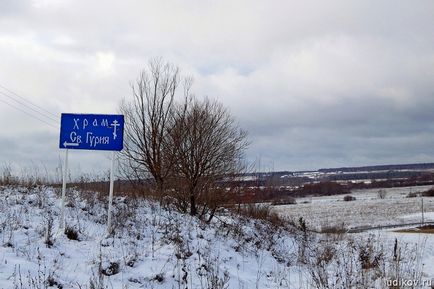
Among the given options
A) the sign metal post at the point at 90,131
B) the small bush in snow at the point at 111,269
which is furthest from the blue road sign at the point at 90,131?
the small bush in snow at the point at 111,269

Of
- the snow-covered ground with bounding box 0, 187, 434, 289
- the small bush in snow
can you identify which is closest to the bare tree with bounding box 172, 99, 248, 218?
the snow-covered ground with bounding box 0, 187, 434, 289

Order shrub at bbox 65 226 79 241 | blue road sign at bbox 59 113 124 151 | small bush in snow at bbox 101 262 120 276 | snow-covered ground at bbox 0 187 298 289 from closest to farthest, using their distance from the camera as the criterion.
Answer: snow-covered ground at bbox 0 187 298 289 → small bush in snow at bbox 101 262 120 276 → shrub at bbox 65 226 79 241 → blue road sign at bbox 59 113 124 151

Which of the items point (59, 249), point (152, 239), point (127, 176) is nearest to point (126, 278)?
point (59, 249)

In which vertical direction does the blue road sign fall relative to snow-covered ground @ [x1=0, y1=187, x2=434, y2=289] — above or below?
above

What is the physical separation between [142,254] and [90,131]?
3474 millimetres

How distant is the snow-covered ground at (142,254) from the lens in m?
8.08

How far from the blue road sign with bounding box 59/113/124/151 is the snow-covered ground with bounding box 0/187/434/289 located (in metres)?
2.03

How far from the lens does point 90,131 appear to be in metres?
11.2

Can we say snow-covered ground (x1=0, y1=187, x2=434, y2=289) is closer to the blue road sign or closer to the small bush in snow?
the small bush in snow

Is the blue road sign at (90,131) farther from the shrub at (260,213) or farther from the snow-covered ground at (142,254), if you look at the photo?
the shrub at (260,213)

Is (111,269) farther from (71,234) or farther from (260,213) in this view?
(260,213)

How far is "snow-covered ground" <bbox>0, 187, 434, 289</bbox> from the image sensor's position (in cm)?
808

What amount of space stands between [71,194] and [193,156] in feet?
15.6

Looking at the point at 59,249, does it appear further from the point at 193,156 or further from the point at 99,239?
the point at 193,156
